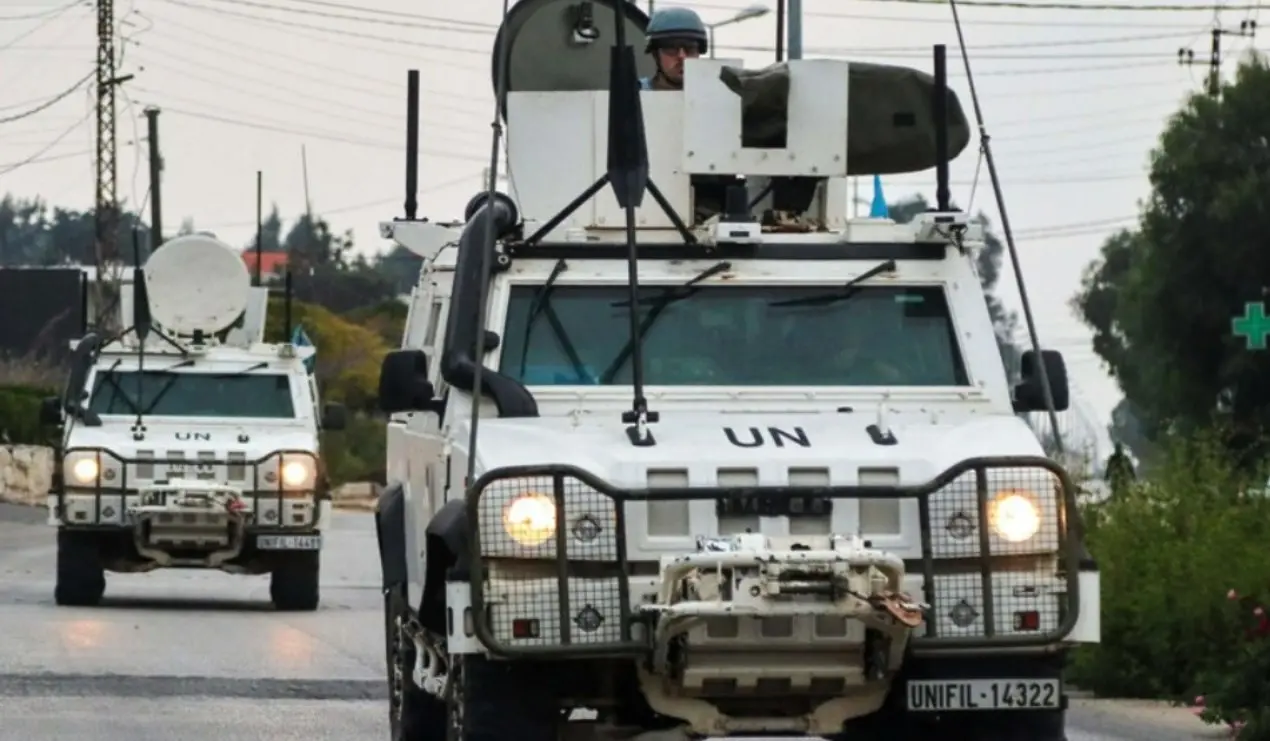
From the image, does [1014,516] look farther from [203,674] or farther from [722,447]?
[203,674]

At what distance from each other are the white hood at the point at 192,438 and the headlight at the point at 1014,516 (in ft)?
46.5

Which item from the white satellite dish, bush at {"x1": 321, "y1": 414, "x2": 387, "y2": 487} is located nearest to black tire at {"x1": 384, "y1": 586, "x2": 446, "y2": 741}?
the white satellite dish

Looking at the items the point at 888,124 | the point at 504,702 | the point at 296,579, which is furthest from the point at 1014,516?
the point at 296,579

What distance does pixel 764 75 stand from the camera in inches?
428

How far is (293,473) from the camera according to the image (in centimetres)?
2286

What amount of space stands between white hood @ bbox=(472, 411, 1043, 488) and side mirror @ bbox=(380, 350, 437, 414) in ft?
0.90

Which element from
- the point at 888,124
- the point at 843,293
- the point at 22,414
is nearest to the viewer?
the point at 843,293

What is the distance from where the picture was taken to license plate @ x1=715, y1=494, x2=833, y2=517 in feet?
29.5

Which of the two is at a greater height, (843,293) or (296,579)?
(843,293)

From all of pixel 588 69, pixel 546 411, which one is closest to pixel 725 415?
pixel 546 411

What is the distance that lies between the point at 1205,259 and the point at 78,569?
39150 mm

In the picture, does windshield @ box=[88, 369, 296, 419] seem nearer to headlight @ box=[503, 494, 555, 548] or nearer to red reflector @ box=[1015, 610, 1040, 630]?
headlight @ box=[503, 494, 555, 548]

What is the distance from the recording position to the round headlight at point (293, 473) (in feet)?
74.8

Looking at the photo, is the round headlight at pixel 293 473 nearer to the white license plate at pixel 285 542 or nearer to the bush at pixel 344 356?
the white license plate at pixel 285 542
